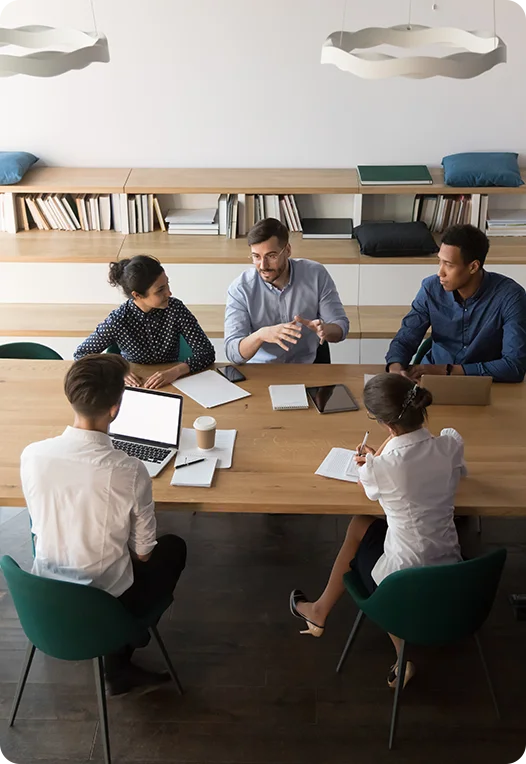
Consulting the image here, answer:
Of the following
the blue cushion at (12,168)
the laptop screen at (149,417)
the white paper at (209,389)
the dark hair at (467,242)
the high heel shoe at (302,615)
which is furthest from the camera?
the blue cushion at (12,168)


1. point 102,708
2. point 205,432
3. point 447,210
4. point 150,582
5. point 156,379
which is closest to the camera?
point 102,708

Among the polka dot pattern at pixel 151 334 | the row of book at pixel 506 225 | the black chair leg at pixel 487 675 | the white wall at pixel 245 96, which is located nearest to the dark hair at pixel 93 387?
the polka dot pattern at pixel 151 334

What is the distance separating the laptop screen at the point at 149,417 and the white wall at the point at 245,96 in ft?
8.44

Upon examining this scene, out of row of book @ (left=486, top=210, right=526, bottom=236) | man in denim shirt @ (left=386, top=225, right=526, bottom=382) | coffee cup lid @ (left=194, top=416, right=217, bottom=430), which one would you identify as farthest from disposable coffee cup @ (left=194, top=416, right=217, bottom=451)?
row of book @ (left=486, top=210, right=526, bottom=236)

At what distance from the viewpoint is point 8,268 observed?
4.81 meters

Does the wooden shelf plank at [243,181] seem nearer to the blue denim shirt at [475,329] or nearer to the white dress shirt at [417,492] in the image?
the blue denim shirt at [475,329]

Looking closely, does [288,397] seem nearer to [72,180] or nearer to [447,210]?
[447,210]

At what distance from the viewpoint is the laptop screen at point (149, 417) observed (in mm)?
2854

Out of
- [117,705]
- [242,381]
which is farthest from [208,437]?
[117,705]

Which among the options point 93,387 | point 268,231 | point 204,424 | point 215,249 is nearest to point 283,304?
point 268,231

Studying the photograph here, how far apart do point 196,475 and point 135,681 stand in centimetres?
82

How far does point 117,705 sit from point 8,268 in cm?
293

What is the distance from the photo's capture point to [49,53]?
2.53 metres

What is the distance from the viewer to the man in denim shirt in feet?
10.7
